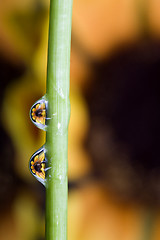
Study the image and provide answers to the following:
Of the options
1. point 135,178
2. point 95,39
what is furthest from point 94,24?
point 135,178

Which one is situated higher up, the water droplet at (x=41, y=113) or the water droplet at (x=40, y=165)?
the water droplet at (x=41, y=113)

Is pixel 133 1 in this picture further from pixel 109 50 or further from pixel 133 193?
pixel 133 193

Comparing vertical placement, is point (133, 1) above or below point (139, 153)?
above
